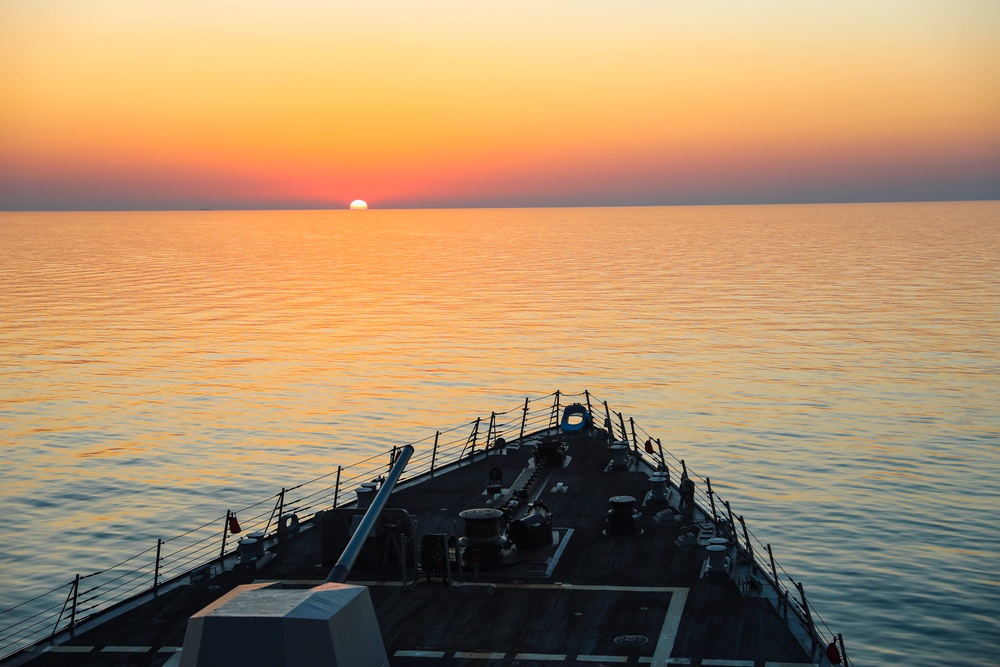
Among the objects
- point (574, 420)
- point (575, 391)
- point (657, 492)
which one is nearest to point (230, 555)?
point (657, 492)

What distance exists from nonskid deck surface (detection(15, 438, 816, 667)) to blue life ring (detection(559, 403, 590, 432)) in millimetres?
13599

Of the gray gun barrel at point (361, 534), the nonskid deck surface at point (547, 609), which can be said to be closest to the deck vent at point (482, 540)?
the nonskid deck surface at point (547, 609)

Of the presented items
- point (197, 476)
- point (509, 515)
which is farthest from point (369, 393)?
point (509, 515)

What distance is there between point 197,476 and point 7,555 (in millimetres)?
11858

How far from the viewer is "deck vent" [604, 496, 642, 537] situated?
30.3 m

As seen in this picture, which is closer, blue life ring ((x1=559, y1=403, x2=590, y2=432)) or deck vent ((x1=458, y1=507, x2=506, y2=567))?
deck vent ((x1=458, y1=507, x2=506, y2=567))

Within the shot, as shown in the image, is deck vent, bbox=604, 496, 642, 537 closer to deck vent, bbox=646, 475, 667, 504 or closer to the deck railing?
the deck railing

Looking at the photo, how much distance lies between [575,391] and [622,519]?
3760cm

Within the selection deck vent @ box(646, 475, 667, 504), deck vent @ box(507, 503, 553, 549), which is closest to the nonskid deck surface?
deck vent @ box(507, 503, 553, 549)

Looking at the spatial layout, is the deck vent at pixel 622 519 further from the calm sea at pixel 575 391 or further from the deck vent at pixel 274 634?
the deck vent at pixel 274 634

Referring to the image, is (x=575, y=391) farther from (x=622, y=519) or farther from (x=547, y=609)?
(x=547, y=609)

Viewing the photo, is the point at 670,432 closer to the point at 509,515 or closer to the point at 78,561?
the point at 509,515

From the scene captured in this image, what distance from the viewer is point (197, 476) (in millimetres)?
50344

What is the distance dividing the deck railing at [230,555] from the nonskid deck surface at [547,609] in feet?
2.70
